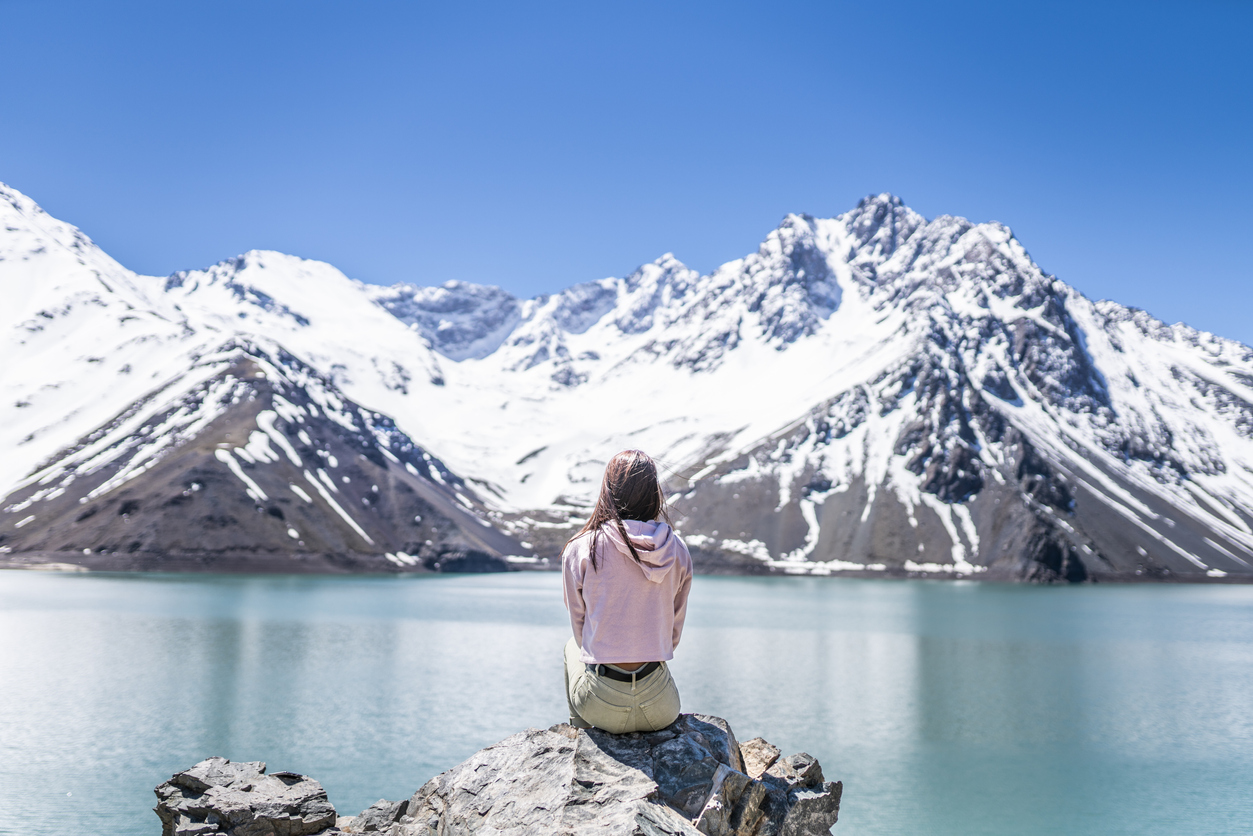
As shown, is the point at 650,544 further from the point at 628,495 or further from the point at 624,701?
the point at 624,701

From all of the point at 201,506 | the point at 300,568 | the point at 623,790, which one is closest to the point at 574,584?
the point at 623,790

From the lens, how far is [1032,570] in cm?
18950

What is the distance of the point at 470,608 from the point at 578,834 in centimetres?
9031

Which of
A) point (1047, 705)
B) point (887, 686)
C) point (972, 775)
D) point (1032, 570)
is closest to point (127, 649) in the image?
point (887, 686)

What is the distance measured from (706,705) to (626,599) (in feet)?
107

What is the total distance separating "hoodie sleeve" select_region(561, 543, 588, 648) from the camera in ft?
29.7

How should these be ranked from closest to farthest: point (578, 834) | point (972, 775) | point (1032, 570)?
point (578, 834)
point (972, 775)
point (1032, 570)

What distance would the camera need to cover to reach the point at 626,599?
29.0ft

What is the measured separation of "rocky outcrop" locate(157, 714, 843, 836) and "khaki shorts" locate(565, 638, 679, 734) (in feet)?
0.82

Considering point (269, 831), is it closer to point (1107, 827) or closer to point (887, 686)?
point (1107, 827)

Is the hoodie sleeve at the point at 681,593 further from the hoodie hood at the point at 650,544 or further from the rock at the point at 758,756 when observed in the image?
the rock at the point at 758,756

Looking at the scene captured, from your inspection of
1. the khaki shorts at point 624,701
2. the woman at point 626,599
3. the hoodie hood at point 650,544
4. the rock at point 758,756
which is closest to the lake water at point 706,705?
the rock at point 758,756

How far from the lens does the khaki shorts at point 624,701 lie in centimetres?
895

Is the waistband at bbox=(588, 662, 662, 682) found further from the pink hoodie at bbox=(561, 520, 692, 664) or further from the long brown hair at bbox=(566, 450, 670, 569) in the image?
the long brown hair at bbox=(566, 450, 670, 569)
